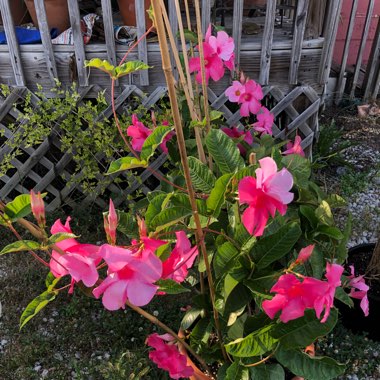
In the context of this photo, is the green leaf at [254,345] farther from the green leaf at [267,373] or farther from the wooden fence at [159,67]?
the wooden fence at [159,67]

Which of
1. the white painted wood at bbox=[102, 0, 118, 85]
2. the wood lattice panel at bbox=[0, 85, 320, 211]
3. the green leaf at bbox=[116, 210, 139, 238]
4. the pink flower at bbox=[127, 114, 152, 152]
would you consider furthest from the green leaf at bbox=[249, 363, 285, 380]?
the white painted wood at bbox=[102, 0, 118, 85]

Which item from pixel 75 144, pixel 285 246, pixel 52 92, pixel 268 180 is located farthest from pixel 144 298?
pixel 52 92

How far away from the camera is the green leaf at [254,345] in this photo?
1217 millimetres

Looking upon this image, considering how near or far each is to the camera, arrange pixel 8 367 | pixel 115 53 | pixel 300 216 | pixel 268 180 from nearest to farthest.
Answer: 1. pixel 268 180
2. pixel 300 216
3. pixel 8 367
4. pixel 115 53

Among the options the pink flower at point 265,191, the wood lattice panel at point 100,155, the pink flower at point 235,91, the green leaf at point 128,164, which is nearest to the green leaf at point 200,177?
the green leaf at point 128,164

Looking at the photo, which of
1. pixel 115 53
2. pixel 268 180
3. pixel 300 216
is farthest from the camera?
pixel 115 53

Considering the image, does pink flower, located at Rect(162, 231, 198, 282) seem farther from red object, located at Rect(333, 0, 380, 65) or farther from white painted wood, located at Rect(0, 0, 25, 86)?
red object, located at Rect(333, 0, 380, 65)

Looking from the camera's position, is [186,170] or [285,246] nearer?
[186,170]

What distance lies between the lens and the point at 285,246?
1.26m

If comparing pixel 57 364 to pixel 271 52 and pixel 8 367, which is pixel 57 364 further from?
pixel 271 52

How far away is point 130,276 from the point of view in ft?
3.09

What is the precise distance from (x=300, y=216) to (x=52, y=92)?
6.47 ft

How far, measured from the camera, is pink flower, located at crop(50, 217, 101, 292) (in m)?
0.96

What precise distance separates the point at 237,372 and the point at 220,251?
36cm
